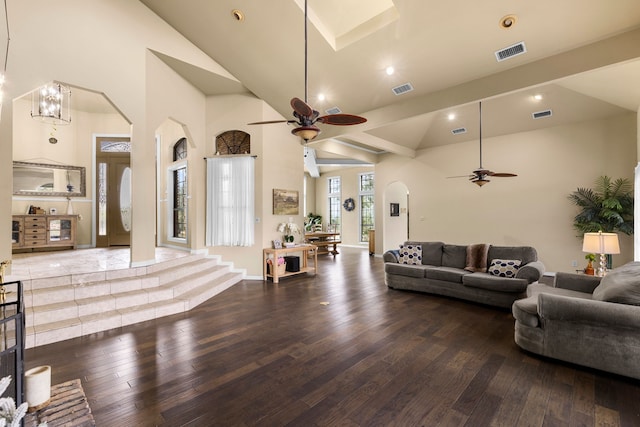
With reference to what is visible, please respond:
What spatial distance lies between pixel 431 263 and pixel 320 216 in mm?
8657

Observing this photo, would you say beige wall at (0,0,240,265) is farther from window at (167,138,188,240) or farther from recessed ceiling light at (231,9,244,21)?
window at (167,138,188,240)

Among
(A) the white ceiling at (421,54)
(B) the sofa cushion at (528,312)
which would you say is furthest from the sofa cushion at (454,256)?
(A) the white ceiling at (421,54)

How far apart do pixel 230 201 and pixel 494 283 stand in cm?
513

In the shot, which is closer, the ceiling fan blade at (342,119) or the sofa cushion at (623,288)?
Result: the sofa cushion at (623,288)

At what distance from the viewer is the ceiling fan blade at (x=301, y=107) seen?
284cm

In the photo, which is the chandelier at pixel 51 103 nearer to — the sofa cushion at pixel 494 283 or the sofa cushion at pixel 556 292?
the sofa cushion at pixel 494 283

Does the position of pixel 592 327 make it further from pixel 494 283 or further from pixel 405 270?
pixel 405 270

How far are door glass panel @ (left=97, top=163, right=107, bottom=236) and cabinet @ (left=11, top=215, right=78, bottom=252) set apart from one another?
600mm

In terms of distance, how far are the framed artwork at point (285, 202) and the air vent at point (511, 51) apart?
453 centimetres

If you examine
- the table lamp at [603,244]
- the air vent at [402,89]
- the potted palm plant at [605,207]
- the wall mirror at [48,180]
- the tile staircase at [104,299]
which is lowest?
the tile staircase at [104,299]

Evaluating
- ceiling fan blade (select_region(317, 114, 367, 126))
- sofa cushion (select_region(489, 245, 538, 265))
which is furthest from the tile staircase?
sofa cushion (select_region(489, 245, 538, 265))

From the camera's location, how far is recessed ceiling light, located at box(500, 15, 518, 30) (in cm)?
350

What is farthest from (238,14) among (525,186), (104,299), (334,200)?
(334,200)

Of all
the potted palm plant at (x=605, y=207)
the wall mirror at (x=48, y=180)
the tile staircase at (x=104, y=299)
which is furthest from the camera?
the wall mirror at (x=48, y=180)
